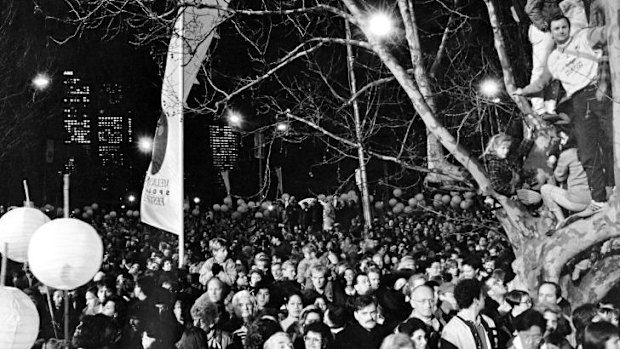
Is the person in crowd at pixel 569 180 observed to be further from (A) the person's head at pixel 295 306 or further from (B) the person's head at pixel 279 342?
(B) the person's head at pixel 279 342

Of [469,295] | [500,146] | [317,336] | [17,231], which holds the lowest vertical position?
[317,336]

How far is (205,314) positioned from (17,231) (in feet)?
6.51

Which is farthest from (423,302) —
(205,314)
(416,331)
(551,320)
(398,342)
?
(205,314)

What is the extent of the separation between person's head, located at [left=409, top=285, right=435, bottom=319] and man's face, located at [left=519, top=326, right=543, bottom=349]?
Answer: 0.82 m

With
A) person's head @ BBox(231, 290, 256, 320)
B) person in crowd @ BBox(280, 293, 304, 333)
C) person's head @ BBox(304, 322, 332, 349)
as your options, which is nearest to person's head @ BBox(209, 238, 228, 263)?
person's head @ BBox(231, 290, 256, 320)

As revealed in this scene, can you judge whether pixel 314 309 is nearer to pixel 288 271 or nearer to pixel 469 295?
pixel 469 295

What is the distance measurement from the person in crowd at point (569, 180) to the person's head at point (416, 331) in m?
2.58

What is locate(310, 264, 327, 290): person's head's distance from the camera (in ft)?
28.8

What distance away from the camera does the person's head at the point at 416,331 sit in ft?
18.7

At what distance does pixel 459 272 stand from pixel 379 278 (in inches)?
64.2

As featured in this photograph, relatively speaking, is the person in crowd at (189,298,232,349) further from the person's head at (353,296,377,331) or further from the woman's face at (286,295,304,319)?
the person's head at (353,296,377,331)

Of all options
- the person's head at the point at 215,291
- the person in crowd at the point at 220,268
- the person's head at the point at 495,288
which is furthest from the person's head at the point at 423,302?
the person in crowd at the point at 220,268

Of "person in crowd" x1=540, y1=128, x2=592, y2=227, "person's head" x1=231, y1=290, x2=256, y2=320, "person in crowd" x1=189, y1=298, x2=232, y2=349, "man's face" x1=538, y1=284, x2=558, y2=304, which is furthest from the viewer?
"person in crowd" x1=540, y1=128, x2=592, y2=227

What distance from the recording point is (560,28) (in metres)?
7.15
